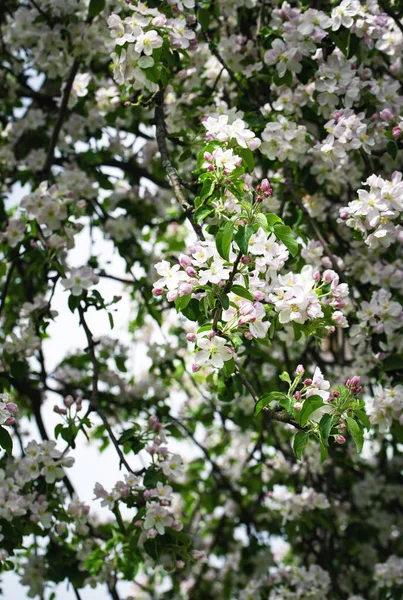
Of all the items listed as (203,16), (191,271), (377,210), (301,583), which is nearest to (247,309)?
(191,271)

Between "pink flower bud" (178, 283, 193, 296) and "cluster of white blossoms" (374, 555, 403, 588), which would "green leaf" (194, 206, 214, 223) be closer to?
"pink flower bud" (178, 283, 193, 296)

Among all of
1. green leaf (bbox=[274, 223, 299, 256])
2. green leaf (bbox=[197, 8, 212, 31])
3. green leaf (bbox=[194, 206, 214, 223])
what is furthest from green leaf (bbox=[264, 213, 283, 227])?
green leaf (bbox=[197, 8, 212, 31])

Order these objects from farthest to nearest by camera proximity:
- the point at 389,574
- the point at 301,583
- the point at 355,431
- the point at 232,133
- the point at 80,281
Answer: the point at 301,583
the point at 389,574
the point at 80,281
the point at 232,133
the point at 355,431

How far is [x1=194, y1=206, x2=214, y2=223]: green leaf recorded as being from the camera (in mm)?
1884

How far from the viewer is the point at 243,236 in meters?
1.76

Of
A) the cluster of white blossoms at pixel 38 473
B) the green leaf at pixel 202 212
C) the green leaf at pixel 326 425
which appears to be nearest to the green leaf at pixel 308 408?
the green leaf at pixel 326 425

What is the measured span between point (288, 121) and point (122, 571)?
164 centimetres

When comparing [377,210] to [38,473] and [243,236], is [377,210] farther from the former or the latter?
[38,473]

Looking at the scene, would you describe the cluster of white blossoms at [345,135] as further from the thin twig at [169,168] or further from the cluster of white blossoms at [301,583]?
the cluster of white blossoms at [301,583]

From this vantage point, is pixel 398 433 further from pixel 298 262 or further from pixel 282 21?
pixel 282 21

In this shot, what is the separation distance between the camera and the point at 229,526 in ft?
15.6

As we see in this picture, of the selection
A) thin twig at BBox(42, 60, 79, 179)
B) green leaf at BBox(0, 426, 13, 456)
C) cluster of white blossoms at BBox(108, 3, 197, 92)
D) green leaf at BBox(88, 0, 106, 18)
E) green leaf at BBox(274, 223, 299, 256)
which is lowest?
green leaf at BBox(0, 426, 13, 456)

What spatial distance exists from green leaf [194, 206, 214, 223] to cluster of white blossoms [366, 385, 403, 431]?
2.91 feet

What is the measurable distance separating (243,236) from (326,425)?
443 millimetres
